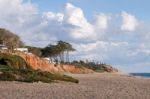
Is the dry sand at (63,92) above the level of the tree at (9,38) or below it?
below

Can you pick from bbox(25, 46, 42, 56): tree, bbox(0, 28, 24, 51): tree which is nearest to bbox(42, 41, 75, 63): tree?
bbox(25, 46, 42, 56): tree

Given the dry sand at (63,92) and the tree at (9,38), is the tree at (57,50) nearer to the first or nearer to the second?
the tree at (9,38)

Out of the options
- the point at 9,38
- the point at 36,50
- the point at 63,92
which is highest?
the point at 36,50

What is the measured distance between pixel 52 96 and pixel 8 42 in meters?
72.9

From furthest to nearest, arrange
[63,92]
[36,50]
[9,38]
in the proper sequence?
1. [36,50]
2. [9,38]
3. [63,92]

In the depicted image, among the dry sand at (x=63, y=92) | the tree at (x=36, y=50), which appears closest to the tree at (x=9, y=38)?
the tree at (x=36, y=50)

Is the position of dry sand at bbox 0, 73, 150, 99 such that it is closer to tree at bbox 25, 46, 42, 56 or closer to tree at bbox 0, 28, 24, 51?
tree at bbox 0, 28, 24, 51

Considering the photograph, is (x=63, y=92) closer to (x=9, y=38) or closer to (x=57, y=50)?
(x=9, y=38)

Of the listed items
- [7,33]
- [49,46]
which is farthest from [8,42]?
[49,46]

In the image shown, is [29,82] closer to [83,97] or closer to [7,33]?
[83,97]

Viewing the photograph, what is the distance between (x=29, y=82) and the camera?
3878 cm

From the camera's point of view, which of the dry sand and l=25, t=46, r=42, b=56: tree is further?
l=25, t=46, r=42, b=56: tree

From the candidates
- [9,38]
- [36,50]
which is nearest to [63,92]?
[9,38]

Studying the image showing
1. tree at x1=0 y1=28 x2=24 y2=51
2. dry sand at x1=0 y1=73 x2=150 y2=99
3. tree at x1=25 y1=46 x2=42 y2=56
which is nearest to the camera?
dry sand at x1=0 y1=73 x2=150 y2=99
